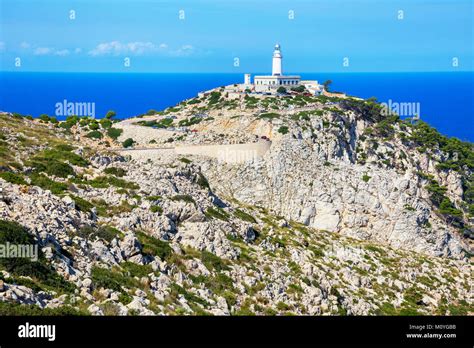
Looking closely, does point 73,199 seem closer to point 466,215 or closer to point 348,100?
point 466,215

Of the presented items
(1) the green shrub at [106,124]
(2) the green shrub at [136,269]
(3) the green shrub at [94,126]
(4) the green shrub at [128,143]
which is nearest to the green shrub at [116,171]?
(2) the green shrub at [136,269]

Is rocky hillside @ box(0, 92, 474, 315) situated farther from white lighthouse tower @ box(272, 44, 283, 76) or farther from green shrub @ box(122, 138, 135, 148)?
white lighthouse tower @ box(272, 44, 283, 76)

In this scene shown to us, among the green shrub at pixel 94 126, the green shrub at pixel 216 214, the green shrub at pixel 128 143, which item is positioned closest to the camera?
the green shrub at pixel 216 214

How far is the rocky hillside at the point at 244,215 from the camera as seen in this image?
97.9 feet

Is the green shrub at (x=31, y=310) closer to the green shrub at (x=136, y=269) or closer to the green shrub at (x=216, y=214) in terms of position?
the green shrub at (x=136, y=269)

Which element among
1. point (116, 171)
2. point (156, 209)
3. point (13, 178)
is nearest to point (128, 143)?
point (116, 171)

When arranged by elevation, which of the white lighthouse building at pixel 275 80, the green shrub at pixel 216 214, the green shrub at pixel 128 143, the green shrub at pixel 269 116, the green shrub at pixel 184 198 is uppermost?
the white lighthouse building at pixel 275 80

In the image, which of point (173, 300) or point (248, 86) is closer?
point (173, 300)

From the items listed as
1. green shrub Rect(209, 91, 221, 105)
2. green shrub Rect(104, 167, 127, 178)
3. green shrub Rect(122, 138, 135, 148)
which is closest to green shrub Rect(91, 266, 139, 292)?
green shrub Rect(104, 167, 127, 178)

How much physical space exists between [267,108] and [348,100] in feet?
41.9

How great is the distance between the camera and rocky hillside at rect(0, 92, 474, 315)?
97.9ft
